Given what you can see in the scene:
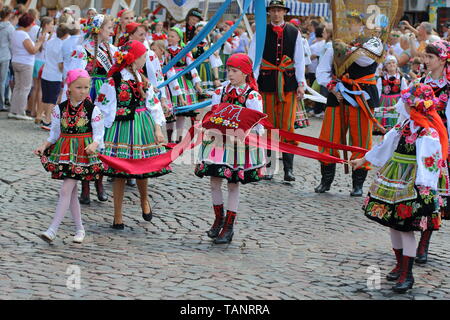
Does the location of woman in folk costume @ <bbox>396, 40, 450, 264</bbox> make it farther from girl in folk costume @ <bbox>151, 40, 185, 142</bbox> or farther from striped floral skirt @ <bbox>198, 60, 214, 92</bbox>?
striped floral skirt @ <bbox>198, 60, 214, 92</bbox>

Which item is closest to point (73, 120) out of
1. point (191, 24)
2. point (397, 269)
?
point (397, 269)

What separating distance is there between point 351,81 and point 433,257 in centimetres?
292

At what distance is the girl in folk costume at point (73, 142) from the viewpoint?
6.63 m

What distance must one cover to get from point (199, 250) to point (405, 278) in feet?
5.80

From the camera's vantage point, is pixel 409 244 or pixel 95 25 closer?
pixel 409 244

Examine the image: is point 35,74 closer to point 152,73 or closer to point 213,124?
point 152,73

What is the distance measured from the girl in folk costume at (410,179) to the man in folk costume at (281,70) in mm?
4027

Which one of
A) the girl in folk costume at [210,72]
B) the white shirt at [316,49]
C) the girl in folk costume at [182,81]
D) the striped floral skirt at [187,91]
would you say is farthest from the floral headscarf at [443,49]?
the white shirt at [316,49]

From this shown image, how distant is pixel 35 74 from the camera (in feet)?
49.7

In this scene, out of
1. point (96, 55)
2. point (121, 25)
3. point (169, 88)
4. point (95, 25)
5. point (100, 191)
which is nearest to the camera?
point (95, 25)

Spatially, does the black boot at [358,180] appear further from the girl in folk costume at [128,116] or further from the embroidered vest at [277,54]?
the girl in folk costume at [128,116]

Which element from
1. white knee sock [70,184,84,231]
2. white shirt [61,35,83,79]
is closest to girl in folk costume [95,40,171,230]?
white knee sock [70,184,84,231]

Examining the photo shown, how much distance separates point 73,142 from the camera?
21.8 feet

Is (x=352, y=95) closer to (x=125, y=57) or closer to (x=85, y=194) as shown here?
(x=125, y=57)
